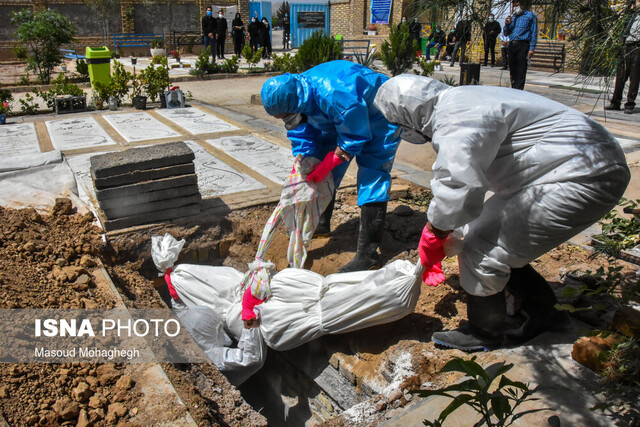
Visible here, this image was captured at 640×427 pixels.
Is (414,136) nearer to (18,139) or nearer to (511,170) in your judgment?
(511,170)

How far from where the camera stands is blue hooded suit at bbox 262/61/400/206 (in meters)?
3.22

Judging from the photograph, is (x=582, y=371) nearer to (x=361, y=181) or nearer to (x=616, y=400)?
(x=616, y=400)

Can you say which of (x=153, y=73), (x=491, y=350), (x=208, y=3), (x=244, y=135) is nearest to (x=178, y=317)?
(x=491, y=350)

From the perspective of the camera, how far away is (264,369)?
346 cm

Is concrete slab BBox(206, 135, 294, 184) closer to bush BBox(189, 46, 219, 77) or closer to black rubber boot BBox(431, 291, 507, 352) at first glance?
black rubber boot BBox(431, 291, 507, 352)

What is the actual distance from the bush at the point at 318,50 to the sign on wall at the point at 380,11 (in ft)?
52.4

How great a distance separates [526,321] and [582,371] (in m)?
0.36

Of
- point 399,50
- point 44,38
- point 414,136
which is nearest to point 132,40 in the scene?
point 44,38

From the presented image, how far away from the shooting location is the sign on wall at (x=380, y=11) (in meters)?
24.0

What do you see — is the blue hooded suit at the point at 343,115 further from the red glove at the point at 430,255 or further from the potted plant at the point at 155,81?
the potted plant at the point at 155,81

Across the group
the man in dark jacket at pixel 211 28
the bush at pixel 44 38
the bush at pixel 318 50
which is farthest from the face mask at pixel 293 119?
the man in dark jacket at pixel 211 28

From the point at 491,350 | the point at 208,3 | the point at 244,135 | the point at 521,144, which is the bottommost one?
the point at 491,350

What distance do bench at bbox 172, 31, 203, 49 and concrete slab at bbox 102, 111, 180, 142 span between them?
14433mm

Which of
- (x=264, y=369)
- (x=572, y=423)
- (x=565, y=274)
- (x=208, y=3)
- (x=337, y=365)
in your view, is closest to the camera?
(x=572, y=423)
